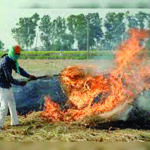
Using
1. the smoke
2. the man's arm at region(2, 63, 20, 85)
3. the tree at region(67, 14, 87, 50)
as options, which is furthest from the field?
the tree at region(67, 14, 87, 50)

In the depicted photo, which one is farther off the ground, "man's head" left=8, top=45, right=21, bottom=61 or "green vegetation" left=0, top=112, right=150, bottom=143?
"man's head" left=8, top=45, right=21, bottom=61

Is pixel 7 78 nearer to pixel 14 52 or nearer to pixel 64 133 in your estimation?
pixel 14 52

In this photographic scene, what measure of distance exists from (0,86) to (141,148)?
3348mm

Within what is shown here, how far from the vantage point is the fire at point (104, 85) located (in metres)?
7.31

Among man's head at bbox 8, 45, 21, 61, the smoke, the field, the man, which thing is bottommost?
the field

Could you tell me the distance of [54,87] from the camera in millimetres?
9688

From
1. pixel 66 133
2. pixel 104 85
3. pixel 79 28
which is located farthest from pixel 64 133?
pixel 79 28

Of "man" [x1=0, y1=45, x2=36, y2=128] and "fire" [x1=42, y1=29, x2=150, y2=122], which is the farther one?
"fire" [x1=42, y1=29, x2=150, y2=122]

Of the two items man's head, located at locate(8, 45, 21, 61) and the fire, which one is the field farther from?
man's head, located at locate(8, 45, 21, 61)

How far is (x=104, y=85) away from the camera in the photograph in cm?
748

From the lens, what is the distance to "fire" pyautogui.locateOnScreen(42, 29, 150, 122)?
24.0 feet

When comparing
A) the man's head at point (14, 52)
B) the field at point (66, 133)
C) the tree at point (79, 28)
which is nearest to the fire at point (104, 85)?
the field at point (66, 133)

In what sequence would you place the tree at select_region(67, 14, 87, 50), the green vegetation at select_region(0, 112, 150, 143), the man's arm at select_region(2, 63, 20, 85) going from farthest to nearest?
the tree at select_region(67, 14, 87, 50) → the man's arm at select_region(2, 63, 20, 85) → the green vegetation at select_region(0, 112, 150, 143)

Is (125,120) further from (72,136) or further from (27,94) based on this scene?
(27,94)
